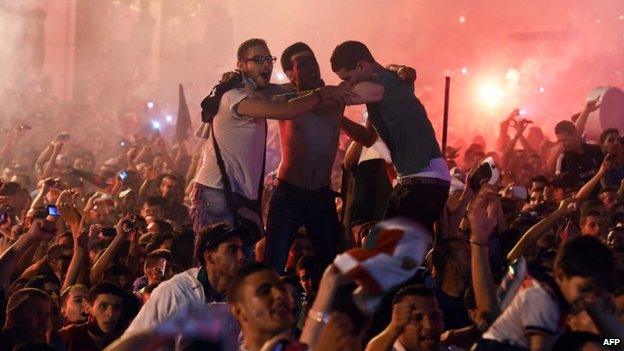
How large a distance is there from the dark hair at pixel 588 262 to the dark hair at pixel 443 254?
3.06 metres

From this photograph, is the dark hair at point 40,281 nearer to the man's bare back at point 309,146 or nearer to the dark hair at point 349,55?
the man's bare back at point 309,146

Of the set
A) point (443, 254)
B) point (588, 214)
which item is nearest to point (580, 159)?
point (588, 214)

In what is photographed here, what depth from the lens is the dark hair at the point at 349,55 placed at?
754 cm

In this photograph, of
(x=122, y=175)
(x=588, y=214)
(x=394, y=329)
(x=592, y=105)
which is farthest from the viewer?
(x=592, y=105)

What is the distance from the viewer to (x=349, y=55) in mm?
7582

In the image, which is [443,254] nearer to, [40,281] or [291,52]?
[291,52]

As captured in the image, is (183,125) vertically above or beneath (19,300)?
above

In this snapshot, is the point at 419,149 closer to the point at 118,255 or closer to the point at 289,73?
the point at 289,73

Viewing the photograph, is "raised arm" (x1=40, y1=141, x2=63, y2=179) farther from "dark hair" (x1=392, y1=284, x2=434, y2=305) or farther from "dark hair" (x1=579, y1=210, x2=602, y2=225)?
"dark hair" (x1=392, y1=284, x2=434, y2=305)

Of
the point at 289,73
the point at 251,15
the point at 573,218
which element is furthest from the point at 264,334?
the point at 251,15

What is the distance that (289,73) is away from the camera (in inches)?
314

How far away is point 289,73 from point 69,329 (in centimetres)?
233

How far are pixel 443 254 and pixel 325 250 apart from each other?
32.7 inches

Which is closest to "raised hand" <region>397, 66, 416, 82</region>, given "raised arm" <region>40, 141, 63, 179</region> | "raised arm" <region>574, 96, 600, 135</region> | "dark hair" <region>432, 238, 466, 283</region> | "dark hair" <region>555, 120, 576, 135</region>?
"dark hair" <region>432, 238, 466, 283</region>
